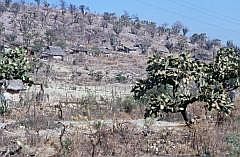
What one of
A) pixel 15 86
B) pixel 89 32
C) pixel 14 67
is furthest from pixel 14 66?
pixel 89 32

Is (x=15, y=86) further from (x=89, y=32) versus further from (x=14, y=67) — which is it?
(x=89, y=32)

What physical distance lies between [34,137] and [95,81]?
3112cm

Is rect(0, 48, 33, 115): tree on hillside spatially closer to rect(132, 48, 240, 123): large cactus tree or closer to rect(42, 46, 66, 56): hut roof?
rect(132, 48, 240, 123): large cactus tree

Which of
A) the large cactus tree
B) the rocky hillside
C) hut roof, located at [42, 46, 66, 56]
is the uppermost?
the rocky hillside

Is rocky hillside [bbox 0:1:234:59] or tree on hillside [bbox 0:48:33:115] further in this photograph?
rocky hillside [bbox 0:1:234:59]

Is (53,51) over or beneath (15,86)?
over

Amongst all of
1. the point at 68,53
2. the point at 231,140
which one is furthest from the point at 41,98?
the point at 68,53

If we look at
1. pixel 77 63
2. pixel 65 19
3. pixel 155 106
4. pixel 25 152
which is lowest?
pixel 25 152

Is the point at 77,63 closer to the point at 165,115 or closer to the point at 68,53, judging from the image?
the point at 68,53

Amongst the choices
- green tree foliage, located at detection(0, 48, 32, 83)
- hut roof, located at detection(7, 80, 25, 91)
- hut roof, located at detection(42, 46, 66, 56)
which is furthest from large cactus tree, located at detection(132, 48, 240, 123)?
hut roof, located at detection(42, 46, 66, 56)

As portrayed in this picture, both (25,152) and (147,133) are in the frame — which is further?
(147,133)

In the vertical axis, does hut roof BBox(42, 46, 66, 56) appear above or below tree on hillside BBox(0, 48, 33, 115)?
above

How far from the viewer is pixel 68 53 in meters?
64.1

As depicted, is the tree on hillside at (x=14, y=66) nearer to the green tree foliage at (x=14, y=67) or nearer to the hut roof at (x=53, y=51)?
the green tree foliage at (x=14, y=67)
